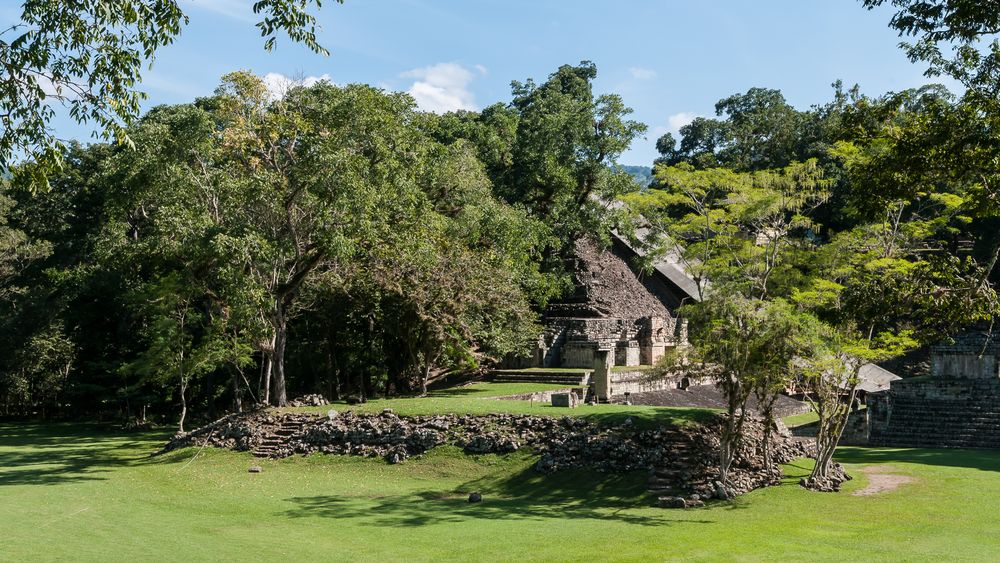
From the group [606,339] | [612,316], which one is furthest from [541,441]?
[612,316]

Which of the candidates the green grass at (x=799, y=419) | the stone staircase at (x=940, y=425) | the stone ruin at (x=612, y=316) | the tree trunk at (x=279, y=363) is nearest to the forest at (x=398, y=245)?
the tree trunk at (x=279, y=363)

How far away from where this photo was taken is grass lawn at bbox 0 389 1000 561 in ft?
39.7

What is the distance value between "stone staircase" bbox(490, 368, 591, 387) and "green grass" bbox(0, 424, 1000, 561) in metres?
9.79

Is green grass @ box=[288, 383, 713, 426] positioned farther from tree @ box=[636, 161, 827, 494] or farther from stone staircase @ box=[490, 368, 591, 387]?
stone staircase @ box=[490, 368, 591, 387]

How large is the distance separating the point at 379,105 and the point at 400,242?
392cm

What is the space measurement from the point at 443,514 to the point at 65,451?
538 inches

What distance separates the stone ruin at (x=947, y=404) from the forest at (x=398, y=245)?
2181 millimetres

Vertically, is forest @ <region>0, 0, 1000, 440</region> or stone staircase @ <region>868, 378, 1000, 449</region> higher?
forest @ <region>0, 0, 1000, 440</region>

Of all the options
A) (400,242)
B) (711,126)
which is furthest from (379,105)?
(711,126)

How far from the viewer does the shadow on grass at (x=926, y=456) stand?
789 inches

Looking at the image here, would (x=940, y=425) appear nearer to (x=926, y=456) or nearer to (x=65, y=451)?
(x=926, y=456)

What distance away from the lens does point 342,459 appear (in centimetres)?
2022

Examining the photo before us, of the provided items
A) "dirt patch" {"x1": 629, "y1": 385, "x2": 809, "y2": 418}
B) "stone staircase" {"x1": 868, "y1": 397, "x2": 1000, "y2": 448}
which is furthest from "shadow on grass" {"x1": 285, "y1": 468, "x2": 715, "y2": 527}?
"stone staircase" {"x1": 868, "y1": 397, "x2": 1000, "y2": 448}

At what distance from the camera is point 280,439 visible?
21.5 m
